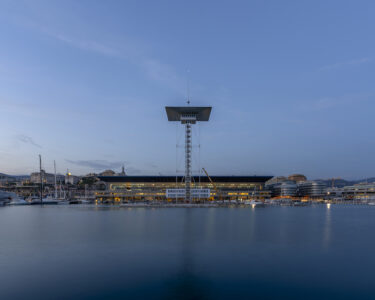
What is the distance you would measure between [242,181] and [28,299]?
154 meters

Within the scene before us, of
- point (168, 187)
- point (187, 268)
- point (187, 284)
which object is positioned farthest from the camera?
point (168, 187)

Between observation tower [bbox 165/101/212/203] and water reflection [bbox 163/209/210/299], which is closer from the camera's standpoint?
water reflection [bbox 163/209/210/299]

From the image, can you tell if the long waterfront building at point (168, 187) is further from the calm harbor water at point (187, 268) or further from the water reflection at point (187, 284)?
the water reflection at point (187, 284)

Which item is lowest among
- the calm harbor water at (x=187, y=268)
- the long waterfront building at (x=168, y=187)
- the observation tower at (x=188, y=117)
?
the long waterfront building at (x=168, y=187)

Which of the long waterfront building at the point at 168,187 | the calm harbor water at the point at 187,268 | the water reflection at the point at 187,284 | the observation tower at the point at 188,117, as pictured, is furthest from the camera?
the long waterfront building at the point at 168,187

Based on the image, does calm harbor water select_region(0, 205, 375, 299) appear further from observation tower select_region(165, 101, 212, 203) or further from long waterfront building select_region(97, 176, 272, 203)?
long waterfront building select_region(97, 176, 272, 203)

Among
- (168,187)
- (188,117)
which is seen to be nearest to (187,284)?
(188,117)

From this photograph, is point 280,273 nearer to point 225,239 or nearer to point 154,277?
point 154,277

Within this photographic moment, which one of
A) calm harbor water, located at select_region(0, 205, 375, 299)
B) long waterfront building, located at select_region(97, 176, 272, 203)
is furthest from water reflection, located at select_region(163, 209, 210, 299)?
long waterfront building, located at select_region(97, 176, 272, 203)

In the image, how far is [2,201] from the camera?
119000mm

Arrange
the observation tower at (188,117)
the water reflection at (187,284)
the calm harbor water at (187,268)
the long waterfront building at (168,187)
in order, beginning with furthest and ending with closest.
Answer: the long waterfront building at (168,187) → the observation tower at (188,117) → the calm harbor water at (187,268) → the water reflection at (187,284)

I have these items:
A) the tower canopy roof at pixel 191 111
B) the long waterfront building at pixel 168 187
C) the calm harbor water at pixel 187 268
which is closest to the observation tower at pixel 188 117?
the tower canopy roof at pixel 191 111

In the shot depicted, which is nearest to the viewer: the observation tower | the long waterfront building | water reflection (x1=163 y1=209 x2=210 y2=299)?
water reflection (x1=163 y1=209 x2=210 y2=299)

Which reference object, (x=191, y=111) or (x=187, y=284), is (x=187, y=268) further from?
(x=191, y=111)
